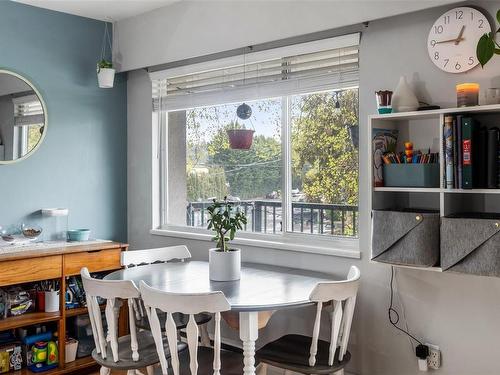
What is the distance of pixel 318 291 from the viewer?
7.24 feet

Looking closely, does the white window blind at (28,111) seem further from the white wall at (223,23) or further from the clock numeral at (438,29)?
the clock numeral at (438,29)

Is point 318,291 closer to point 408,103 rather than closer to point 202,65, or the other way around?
point 408,103

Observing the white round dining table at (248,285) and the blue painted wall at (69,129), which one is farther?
the blue painted wall at (69,129)

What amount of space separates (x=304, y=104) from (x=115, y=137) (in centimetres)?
168

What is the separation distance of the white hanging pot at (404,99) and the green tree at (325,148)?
479 mm

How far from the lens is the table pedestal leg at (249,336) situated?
217 cm

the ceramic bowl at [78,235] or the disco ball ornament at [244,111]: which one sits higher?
the disco ball ornament at [244,111]

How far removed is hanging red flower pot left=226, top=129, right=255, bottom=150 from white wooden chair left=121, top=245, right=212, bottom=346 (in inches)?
31.1

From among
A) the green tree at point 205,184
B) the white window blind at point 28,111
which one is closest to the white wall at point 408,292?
the green tree at point 205,184

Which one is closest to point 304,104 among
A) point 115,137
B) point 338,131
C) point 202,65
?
point 338,131

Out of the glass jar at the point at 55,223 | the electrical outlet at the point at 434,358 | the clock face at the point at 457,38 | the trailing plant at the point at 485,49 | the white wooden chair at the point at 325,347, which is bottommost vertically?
the electrical outlet at the point at 434,358

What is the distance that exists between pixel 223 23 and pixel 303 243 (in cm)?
150

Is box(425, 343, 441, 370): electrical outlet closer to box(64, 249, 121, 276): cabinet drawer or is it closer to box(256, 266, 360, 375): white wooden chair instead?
box(256, 266, 360, 375): white wooden chair

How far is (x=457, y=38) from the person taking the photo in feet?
7.85
